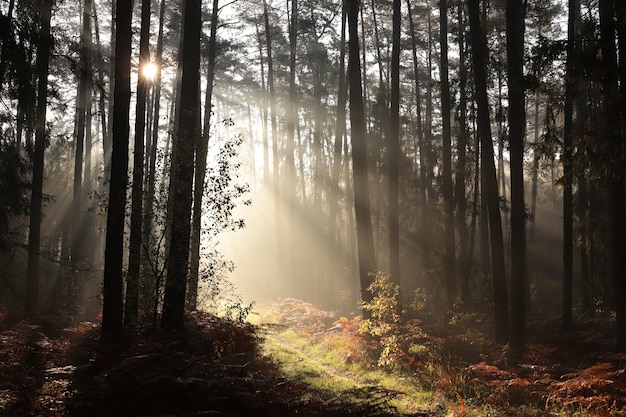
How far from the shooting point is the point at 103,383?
6324mm

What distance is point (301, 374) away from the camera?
10.5m

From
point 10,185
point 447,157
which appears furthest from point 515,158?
point 10,185

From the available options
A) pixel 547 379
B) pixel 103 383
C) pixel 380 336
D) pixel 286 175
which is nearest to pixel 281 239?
pixel 286 175

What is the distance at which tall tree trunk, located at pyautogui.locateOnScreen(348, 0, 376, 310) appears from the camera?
46.6ft

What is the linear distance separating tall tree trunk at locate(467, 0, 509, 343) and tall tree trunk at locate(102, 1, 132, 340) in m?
8.33

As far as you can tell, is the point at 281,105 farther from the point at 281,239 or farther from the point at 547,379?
the point at 547,379

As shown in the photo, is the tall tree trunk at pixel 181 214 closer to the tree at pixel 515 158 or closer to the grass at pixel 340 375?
the grass at pixel 340 375

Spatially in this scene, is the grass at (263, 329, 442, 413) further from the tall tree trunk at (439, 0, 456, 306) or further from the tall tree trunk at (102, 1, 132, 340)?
the tall tree trunk at (439, 0, 456, 306)

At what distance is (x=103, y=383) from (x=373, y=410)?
3323 millimetres

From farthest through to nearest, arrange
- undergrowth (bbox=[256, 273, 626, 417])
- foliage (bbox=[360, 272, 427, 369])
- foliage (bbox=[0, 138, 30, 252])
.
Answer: foliage (bbox=[0, 138, 30, 252])
foliage (bbox=[360, 272, 427, 369])
undergrowth (bbox=[256, 273, 626, 417])

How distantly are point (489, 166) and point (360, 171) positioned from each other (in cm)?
357

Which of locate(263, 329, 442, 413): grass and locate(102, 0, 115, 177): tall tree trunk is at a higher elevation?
locate(102, 0, 115, 177): tall tree trunk

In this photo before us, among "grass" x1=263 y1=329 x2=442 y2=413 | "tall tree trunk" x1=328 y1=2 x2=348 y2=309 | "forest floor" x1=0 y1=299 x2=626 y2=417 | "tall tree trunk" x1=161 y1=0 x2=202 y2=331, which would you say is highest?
"tall tree trunk" x1=328 y1=2 x2=348 y2=309

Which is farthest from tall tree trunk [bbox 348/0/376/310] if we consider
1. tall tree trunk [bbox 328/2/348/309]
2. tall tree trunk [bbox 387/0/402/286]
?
tall tree trunk [bbox 328/2/348/309]
